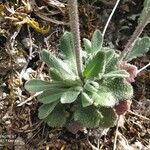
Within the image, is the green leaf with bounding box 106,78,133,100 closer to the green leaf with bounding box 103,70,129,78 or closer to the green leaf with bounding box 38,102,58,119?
the green leaf with bounding box 103,70,129,78

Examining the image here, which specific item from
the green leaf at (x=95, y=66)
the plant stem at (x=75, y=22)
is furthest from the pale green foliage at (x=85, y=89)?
the plant stem at (x=75, y=22)

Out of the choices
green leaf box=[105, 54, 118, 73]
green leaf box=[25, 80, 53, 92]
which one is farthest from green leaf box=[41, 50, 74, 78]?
green leaf box=[105, 54, 118, 73]

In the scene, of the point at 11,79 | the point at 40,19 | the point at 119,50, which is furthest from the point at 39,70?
the point at 119,50

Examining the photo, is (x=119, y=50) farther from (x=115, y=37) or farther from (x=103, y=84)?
(x=103, y=84)

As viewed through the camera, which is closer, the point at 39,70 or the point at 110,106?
the point at 110,106

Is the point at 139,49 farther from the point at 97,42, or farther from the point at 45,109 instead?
the point at 45,109

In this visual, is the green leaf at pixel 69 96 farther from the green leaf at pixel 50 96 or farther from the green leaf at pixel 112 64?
the green leaf at pixel 112 64
